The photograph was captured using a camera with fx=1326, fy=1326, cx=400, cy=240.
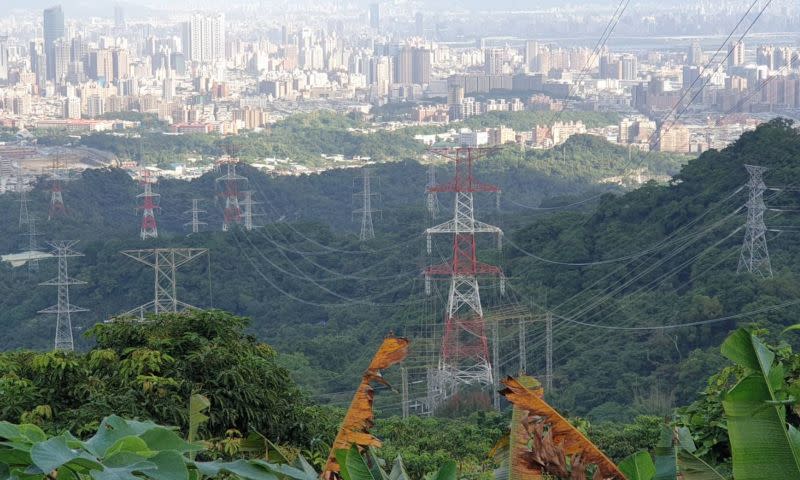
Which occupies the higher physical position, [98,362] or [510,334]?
[98,362]

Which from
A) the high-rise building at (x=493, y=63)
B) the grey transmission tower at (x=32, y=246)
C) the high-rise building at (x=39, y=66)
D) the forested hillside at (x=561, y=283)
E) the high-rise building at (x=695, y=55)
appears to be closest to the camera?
the forested hillside at (x=561, y=283)

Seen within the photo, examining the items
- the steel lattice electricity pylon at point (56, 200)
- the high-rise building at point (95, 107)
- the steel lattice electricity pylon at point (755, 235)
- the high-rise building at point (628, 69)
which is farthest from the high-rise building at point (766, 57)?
the steel lattice electricity pylon at point (755, 235)

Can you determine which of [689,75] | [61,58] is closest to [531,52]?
[689,75]

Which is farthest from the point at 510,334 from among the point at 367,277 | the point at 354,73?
the point at 354,73

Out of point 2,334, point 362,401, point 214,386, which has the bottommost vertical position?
point 2,334

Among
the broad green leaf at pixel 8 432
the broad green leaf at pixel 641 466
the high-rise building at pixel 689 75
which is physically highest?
the broad green leaf at pixel 8 432

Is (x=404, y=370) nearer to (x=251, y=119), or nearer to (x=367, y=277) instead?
(x=367, y=277)

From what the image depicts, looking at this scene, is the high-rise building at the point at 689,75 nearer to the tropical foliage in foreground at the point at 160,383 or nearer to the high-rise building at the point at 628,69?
the high-rise building at the point at 628,69
